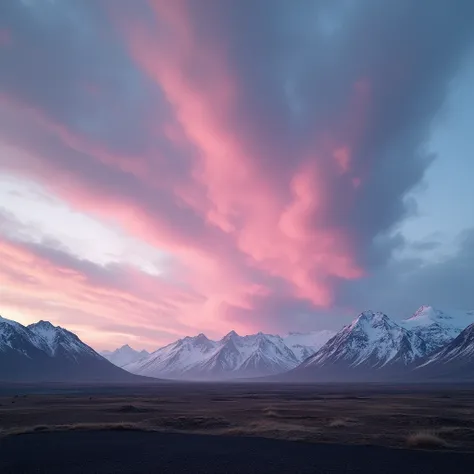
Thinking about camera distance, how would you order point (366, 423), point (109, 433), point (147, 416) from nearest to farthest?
point (109, 433), point (366, 423), point (147, 416)

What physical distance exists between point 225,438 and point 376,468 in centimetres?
1554

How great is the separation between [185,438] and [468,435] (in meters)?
26.1

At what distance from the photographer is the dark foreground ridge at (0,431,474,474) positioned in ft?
89.2

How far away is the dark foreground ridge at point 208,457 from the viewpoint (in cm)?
2719

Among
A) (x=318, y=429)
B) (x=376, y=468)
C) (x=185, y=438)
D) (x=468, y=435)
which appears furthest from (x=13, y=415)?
(x=468, y=435)

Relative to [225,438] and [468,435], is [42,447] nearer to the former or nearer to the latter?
[225,438]

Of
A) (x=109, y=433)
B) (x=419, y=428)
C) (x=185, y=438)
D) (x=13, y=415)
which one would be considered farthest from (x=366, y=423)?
(x=13, y=415)

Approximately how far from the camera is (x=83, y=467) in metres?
27.9

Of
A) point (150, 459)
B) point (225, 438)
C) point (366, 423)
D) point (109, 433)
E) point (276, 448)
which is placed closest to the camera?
point (150, 459)

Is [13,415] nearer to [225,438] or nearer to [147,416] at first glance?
[147,416]

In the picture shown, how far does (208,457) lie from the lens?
100ft

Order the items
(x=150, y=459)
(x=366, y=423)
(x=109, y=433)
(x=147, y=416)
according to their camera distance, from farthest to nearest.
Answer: (x=147, y=416) → (x=366, y=423) → (x=109, y=433) → (x=150, y=459)

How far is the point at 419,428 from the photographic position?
4381 centimetres

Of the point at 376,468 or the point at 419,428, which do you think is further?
the point at 419,428
